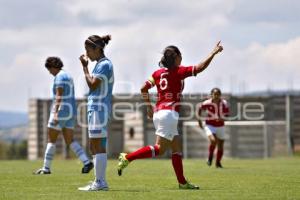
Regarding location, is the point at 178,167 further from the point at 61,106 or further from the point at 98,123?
the point at 61,106

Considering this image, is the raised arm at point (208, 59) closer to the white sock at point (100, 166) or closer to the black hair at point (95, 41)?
the black hair at point (95, 41)

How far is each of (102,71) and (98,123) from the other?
0.66m

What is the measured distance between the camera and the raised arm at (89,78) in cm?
1155

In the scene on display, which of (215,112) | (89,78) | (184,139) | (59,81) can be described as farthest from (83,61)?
(184,139)

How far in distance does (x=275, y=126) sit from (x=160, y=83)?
85.9 feet

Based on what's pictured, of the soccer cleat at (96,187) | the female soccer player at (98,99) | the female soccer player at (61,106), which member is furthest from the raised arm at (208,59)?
the female soccer player at (61,106)

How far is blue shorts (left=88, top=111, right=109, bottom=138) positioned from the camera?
11.7 meters

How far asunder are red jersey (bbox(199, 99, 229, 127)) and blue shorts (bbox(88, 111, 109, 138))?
30.9 feet

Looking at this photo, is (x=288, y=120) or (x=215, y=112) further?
(x=288, y=120)

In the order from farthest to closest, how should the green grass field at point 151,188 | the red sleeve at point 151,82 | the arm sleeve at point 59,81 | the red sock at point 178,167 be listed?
the arm sleeve at point 59,81 < the red sleeve at point 151,82 < the red sock at point 178,167 < the green grass field at point 151,188

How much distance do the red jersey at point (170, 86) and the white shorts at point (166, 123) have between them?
0.07 meters

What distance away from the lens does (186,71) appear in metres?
12.0

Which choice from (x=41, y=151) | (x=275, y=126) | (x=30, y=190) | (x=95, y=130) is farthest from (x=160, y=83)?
(x=41, y=151)

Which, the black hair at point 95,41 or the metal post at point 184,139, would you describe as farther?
the metal post at point 184,139
